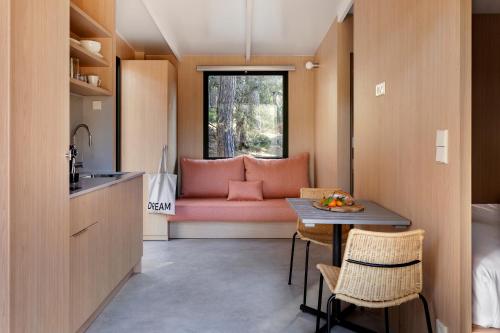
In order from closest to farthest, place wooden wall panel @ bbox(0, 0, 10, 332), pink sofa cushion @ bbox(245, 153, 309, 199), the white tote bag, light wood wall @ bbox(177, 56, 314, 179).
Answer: wooden wall panel @ bbox(0, 0, 10, 332)
the white tote bag
pink sofa cushion @ bbox(245, 153, 309, 199)
light wood wall @ bbox(177, 56, 314, 179)

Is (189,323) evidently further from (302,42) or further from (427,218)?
(302,42)

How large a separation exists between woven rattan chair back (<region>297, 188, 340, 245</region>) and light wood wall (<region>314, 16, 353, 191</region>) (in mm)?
928

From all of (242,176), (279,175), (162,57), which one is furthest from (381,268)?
(162,57)

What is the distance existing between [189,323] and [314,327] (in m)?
0.76

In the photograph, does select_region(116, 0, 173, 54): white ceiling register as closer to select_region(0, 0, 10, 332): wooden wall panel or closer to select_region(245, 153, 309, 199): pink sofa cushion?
select_region(245, 153, 309, 199): pink sofa cushion

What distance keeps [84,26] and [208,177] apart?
2568 mm

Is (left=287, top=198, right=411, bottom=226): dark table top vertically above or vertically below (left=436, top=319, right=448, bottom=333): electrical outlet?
above

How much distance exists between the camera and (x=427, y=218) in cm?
184

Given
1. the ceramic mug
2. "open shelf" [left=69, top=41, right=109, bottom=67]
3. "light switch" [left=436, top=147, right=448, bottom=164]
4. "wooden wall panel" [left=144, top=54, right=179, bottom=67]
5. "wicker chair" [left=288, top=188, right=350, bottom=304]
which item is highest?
"wooden wall panel" [left=144, top=54, right=179, bottom=67]

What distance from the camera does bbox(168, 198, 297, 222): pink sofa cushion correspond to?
4.45 m

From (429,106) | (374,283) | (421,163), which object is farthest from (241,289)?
(429,106)

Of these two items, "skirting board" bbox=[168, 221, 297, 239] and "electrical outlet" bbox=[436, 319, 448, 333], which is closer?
"electrical outlet" bbox=[436, 319, 448, 333]

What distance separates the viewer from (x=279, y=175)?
505 centimetres

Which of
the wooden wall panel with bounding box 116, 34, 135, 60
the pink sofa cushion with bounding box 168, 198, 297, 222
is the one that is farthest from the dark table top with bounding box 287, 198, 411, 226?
the wooden wall panel with bounding box 116, 34, 135, 60
